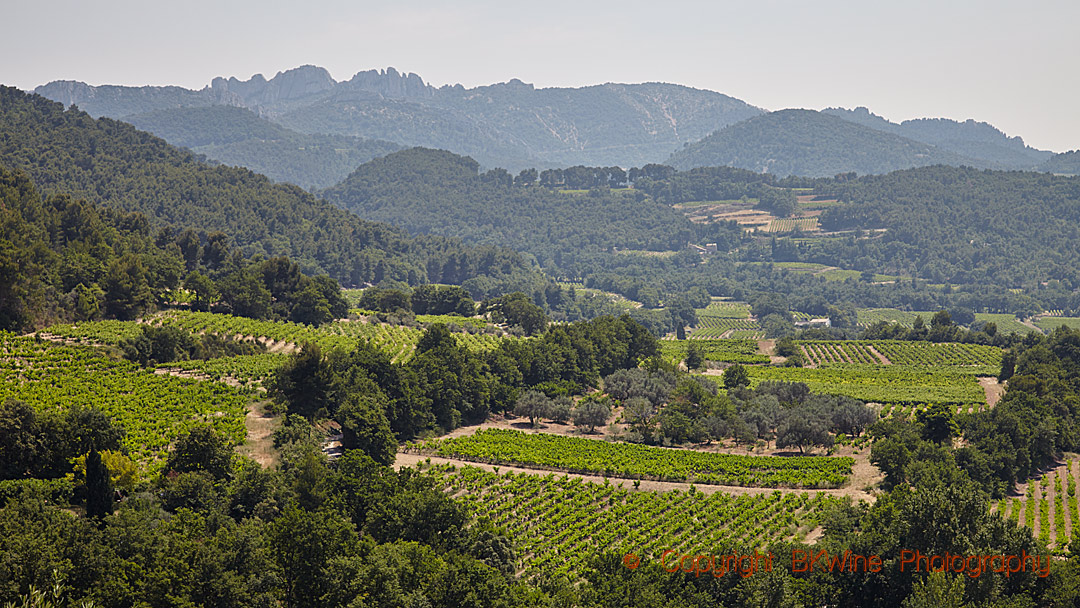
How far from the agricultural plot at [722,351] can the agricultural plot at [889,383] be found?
30.9 feet

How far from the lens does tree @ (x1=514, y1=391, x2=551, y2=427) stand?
294ft

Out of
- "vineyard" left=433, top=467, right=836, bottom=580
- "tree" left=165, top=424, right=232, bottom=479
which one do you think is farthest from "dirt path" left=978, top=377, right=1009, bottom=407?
"tree" left=165, top=424, right=232, bottom=479

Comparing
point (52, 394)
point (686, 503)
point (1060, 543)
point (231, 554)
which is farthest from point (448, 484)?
point (1060, 543)

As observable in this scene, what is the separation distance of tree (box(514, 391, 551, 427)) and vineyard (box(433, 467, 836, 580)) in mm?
20591

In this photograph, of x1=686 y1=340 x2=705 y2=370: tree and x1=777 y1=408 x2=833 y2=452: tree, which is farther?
x1=686 y1=340 x2=705 y2=370: tree

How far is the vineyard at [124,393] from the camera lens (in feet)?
196

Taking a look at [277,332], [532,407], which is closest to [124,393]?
[277,332]

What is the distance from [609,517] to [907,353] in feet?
292

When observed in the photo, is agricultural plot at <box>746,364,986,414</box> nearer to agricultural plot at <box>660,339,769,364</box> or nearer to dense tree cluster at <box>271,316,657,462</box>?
agricultural plot at <box>660,339,769,364</box>

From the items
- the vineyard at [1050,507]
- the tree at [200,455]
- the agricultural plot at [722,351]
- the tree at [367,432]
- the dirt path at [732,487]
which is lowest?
the agricultural plot at [722,351]

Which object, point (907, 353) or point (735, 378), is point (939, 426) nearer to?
point (735, 378)

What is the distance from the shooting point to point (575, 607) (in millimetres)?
41625

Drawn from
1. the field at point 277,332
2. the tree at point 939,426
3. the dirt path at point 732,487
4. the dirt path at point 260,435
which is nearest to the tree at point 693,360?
the field at point 277,332

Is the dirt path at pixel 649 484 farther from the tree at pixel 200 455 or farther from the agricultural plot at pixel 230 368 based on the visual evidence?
the tree at pixel 200 455
